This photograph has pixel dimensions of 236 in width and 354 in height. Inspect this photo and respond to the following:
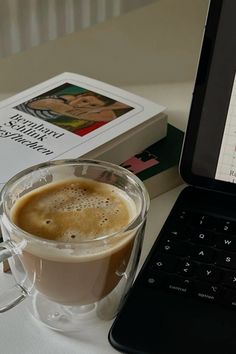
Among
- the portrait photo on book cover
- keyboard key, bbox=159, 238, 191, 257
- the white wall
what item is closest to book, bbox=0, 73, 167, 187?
the portrait photo on book cover

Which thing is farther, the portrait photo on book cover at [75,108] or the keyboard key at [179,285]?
the portrait photo on book cover at [75,108]

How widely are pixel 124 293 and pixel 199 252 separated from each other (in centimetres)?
7

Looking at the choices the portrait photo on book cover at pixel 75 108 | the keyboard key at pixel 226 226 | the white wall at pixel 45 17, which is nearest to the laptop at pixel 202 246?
the keyboard key at pixel 226 226

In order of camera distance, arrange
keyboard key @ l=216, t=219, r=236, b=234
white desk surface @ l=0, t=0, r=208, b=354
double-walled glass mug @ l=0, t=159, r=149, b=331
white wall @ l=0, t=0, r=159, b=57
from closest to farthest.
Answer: double-walled glass mug @ l=0, t=159, r=149, b=331 → keyboard key @ l=216, t=219, r=236, b=234 → white desk surface @ l=0, t=0, r=208, b=354 → white wall @ l=0, t=0, r=159, b=57

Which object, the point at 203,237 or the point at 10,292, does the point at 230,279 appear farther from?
the point at 10,292

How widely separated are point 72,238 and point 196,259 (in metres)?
0.12

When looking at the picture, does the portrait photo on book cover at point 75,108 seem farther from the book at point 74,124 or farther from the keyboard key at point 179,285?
the keyboard key at point 179,285

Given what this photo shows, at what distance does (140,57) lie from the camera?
92cm

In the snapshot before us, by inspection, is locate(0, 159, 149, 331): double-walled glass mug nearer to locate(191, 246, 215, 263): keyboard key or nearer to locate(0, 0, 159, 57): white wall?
locate(191, 246, 215, 263): keyboard key

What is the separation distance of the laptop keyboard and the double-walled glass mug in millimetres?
32

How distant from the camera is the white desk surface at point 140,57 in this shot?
84 centimetres

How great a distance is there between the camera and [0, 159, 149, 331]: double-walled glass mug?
1.62 ft

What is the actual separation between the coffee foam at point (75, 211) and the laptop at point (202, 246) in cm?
6

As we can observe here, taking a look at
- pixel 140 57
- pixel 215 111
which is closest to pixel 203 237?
pixel 215 111
